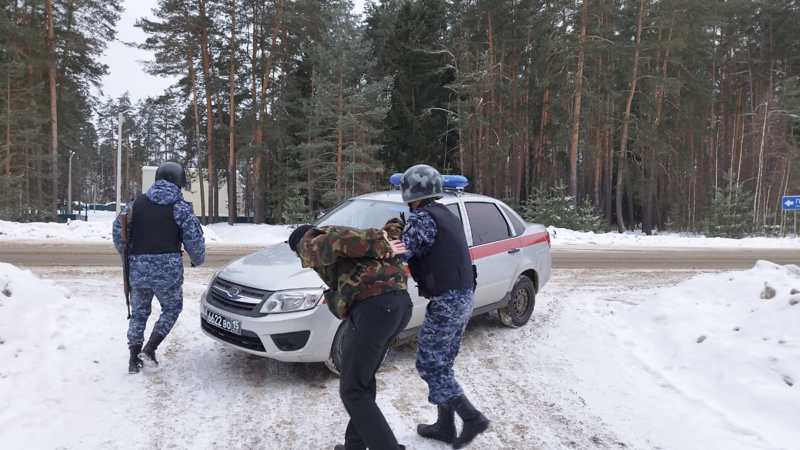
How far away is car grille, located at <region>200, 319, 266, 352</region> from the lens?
14.8ft

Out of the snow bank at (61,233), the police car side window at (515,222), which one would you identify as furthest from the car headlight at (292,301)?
the snow bank at (61,233)

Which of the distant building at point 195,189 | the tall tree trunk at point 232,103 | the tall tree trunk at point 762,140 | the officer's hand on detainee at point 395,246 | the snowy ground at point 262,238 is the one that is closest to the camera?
the officer's hand on detainee at point 395,246

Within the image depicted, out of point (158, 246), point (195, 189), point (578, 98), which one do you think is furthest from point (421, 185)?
point (195, 189)

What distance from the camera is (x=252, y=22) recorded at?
102ft

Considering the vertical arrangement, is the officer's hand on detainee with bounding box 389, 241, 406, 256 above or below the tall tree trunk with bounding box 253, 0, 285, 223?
below

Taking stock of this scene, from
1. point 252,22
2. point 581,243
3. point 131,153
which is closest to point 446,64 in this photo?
point 252,22

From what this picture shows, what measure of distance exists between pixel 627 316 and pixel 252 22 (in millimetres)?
29845

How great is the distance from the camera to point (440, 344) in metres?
3.67

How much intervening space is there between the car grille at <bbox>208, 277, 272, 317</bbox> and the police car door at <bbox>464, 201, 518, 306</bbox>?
240 centimetres

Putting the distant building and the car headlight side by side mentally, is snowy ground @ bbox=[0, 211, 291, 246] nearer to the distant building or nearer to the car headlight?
the distant building

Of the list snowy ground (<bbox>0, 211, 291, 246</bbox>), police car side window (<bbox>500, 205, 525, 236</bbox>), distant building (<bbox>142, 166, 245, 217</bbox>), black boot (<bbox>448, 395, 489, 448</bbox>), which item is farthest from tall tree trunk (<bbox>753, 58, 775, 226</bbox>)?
distant building (<bbox>142, 166, 245, 217</bbox>)

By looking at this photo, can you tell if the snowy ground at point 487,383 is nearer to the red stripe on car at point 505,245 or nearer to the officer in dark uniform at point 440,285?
the officer in dark uniform at point 440,285

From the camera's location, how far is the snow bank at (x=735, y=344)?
13.8ft

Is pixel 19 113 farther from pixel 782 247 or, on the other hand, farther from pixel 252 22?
pixel 782 247
